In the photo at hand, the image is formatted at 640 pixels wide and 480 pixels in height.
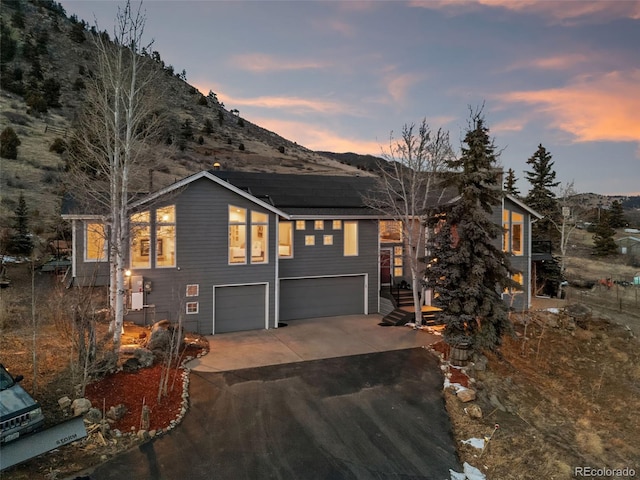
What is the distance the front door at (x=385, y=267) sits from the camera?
18594 mm

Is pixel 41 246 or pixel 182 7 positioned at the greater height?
pixel 182 7

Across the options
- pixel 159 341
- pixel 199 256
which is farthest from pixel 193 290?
pixel 159 341

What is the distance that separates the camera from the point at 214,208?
573 inches

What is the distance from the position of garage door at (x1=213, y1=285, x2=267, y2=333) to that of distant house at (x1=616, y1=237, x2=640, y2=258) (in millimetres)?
41902

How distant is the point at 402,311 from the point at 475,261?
549cm

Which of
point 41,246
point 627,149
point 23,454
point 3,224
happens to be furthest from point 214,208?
point 627,149

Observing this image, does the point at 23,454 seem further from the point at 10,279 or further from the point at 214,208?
the point at 10,279

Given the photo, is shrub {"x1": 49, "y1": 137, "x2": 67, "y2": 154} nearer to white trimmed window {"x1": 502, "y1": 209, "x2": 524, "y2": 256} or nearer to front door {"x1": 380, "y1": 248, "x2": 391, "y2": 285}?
front door {"x1": 380, "y1": 248, "x2": 391, "y2": 285}

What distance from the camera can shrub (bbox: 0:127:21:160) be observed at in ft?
97.0


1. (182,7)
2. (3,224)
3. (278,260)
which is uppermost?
(182,7)

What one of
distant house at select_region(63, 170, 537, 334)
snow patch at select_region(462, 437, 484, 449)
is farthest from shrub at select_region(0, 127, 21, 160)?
snow patch at select_region(462, 437, 484, 449)

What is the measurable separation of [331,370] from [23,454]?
701 cm

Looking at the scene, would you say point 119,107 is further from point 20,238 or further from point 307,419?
point 20,238

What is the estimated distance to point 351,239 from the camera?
17.9m
